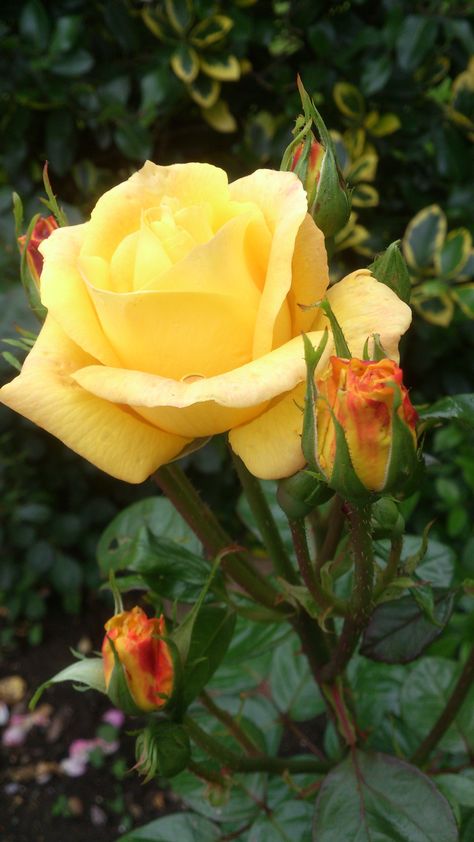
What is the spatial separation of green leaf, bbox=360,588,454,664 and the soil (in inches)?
39.0

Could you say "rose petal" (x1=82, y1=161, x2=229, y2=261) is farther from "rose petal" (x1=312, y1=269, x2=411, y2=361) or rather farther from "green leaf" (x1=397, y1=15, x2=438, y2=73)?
"green leaf" (x1=397, y1=15, x2=438, y2=73)

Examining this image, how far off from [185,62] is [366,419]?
114 centimetres

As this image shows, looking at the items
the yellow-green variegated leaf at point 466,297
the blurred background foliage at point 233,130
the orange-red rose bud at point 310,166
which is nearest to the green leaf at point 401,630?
the orange-red rose bud at point 310,166

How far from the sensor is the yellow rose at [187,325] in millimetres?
428

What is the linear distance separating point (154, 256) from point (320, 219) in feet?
0.41

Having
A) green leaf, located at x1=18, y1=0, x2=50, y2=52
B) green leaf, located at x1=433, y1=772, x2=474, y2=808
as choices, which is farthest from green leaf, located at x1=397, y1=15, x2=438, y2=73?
green leaf, located at x1=433, y1=772, x2=474, y2=808

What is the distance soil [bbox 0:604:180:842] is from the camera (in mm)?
1521

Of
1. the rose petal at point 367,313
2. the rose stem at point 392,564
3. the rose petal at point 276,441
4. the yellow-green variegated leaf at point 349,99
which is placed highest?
the rose petal at point 367,313

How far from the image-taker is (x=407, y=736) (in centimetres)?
91

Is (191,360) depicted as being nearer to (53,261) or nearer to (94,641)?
(53,261)

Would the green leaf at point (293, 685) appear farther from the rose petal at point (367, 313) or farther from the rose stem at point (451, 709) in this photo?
the rose petal at point (367, 313)

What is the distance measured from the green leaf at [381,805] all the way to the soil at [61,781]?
0.94 metres

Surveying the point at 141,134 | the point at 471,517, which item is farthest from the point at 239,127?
the point at 471,517

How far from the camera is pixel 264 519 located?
0.58 m
